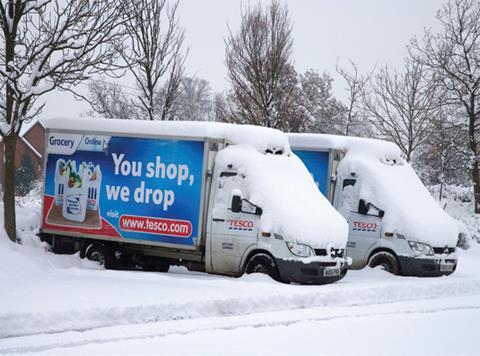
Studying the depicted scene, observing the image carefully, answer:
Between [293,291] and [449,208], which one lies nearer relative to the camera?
[293,291]

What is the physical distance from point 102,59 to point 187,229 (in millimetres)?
4819

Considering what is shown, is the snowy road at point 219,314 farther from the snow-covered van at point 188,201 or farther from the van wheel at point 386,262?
the van wheel at point 386,262

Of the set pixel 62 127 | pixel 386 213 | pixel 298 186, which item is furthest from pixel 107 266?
pixel 386 213

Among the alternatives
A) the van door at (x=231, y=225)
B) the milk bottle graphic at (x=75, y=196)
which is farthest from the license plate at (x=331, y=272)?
the milk bottle graphic at (x=75, y=196)

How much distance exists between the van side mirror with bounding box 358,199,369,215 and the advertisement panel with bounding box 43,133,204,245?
3.71 meters

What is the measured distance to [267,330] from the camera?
9047 mm

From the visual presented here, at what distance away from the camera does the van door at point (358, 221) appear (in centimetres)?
1516

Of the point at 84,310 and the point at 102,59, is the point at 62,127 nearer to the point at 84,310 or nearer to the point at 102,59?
the point at 102,59

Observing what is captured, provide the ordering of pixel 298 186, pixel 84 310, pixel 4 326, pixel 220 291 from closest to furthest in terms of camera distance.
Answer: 1. pixel 4 326
2. pixel 84 310
3. pixel 220 291
4. pixel 298 186

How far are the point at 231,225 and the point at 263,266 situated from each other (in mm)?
976

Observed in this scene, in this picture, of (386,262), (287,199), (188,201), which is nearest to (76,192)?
(188,201)

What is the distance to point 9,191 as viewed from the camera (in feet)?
49.9

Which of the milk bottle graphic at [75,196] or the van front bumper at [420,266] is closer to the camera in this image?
the van front bumper at [420,266]

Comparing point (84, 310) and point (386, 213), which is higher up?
point (386, 213)
